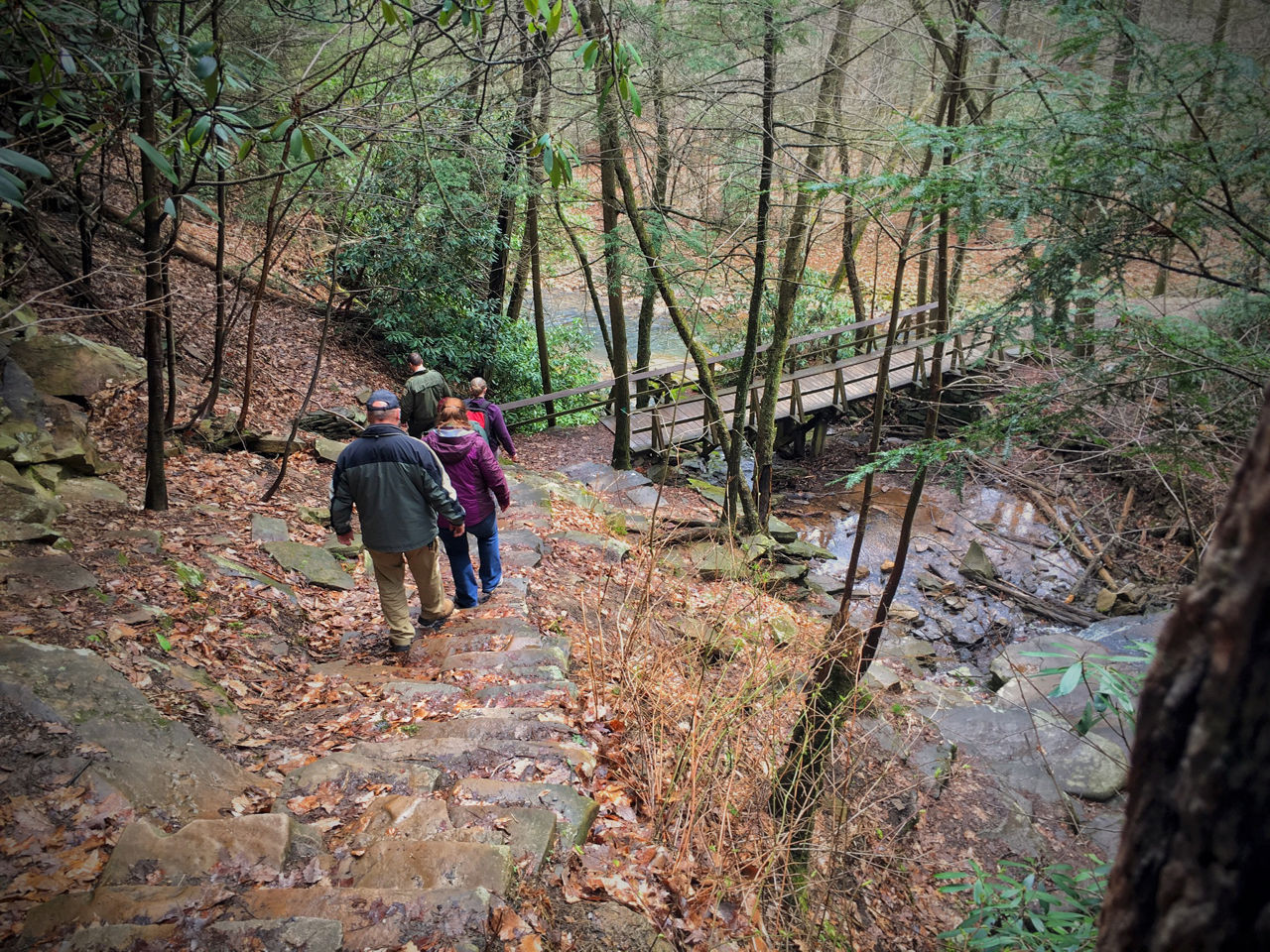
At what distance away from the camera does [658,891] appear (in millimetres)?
2957

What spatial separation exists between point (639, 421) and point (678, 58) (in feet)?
19.4

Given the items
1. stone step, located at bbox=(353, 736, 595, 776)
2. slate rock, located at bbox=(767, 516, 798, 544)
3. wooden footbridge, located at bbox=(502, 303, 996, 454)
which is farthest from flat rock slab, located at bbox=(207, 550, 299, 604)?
slate rock, located at bbox=(767, 516, 798, 544)

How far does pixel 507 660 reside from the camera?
15.2ft

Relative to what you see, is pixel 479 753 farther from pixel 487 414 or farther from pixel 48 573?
pixel 487 414

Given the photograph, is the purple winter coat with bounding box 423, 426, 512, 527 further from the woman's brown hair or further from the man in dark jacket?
the man in dark jacket

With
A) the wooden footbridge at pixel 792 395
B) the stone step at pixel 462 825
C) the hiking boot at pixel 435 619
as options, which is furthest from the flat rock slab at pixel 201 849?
the wooden footbridge at pixel 792 395

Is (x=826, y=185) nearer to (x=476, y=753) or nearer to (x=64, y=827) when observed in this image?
(x=476, y=753)

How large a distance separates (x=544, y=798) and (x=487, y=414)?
15.4 ft

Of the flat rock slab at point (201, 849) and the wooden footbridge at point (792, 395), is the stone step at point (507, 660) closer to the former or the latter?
the flat rock slab at point (201, 849)

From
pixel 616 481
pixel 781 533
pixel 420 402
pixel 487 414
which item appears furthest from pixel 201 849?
pixel 781 533

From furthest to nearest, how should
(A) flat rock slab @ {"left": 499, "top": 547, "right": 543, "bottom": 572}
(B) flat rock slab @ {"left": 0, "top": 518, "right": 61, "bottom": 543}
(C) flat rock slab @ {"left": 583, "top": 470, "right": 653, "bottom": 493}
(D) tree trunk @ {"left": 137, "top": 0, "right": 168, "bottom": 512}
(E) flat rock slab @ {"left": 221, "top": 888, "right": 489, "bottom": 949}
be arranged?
(C) flat rock slab @ {"left": 583, "top": 470, "right": 653, "bottom": 493} < (A) flat rock slab @ {"left": 499, "top": 547, "right": 543, "bottom": 572} < (B) flat rock slab @ {"left": 0, "top": 518, "right": 61, "bottom": 543} < (D) tree trunk @ {"left": 137, "top": 0, "right": 168, "bottom": 512} < (E) flat rock slab @ {"left": 221, "top": 888, "right": 489, "bottom": 949}

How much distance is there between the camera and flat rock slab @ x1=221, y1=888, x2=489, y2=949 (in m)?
2.23

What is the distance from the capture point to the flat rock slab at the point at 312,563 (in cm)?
610

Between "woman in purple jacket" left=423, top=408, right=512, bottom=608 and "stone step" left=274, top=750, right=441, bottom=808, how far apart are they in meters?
2.25
